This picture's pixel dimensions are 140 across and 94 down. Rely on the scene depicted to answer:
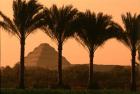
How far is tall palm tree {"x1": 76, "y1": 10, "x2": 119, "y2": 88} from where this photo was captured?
5379cm

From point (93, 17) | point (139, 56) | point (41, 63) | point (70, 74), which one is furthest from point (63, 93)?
point (41, 63)

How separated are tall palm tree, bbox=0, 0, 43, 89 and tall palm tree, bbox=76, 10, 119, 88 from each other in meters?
4.49

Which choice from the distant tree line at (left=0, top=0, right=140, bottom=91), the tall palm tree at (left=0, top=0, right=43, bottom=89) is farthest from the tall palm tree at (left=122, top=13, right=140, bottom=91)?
the tall palm tree at (left=0, top=0, right=43, bottom=89)

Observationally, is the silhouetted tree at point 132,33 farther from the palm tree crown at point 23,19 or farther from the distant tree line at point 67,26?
the palm tree crown at point 23,19

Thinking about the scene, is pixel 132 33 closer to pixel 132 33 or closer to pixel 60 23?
pixel 132 33

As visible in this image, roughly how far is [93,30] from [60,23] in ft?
10.5

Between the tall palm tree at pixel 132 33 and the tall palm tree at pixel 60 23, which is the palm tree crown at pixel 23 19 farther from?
the tall palm tree at pixel 132 33

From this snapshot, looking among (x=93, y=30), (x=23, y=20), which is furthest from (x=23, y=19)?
(x=93, y=30)

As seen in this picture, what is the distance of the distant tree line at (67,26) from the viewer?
165ft

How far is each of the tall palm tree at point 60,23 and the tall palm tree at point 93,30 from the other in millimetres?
1191

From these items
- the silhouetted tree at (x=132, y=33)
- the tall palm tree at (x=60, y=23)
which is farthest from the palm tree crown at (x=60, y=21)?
the silhouetted tree at (x=132, y=33)

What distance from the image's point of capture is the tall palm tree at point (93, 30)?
53.8 metres

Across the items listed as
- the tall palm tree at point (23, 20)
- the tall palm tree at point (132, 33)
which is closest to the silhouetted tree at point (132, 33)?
the tall palm tree at point (132, 33)

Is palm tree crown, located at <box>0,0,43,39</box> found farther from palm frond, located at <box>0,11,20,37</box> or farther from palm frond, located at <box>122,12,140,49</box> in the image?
palm frond, located at <box>122,12,140,49</box>
